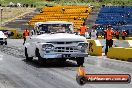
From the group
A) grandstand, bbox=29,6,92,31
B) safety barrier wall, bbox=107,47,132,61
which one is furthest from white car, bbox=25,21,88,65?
grandstand, bbox=29,6,92,31

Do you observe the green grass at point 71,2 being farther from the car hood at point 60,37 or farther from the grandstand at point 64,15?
the car hood at point 60,37

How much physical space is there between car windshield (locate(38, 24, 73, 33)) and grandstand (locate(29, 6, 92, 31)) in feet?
174

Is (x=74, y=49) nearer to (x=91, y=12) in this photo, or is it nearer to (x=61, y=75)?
(x=61, y=75)

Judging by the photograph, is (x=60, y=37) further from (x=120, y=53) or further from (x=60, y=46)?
(x=120, y=53)

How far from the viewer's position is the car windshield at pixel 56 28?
2032 cm

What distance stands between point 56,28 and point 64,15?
6211 centimetres

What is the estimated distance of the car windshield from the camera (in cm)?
2032

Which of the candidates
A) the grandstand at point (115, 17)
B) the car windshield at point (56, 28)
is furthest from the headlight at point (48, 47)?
the grandstand at point (115, 17)

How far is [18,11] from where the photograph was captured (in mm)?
94938

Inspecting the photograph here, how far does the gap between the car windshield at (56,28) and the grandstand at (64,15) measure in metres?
53.2

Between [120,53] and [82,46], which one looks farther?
[120,53]

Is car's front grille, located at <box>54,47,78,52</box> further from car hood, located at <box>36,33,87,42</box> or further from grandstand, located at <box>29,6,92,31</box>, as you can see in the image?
grandstand, located at <box>29,6,92,31</box>

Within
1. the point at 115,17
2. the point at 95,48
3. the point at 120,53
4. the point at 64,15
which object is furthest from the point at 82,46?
the point at 64,15

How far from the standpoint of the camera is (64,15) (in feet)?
270
